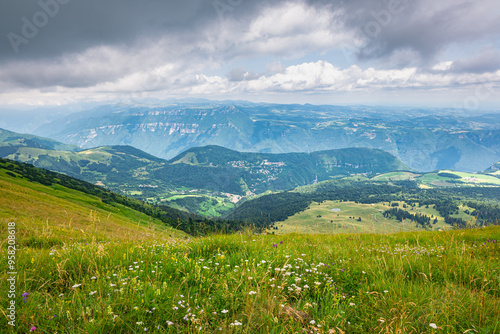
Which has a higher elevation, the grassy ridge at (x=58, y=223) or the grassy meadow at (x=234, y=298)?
the grassy meadow at (x=234, y=298)

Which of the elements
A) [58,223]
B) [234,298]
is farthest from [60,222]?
[234,298]

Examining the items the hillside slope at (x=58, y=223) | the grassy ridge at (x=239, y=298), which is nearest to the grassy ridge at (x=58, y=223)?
the hillside slope at (x=58, y=223)

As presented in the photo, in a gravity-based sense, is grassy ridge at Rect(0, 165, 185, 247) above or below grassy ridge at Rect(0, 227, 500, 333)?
below

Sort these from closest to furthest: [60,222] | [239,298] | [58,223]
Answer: [239,298]
[58,223]
[60,222]

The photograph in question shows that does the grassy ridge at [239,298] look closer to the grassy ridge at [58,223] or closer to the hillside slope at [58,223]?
the grassy ridge at [58,223]

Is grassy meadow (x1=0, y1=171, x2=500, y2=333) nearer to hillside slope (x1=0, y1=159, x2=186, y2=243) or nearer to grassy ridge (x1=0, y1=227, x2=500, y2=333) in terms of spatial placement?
grassy ridge (x1=0, y1=227, x2=500, y2=333)

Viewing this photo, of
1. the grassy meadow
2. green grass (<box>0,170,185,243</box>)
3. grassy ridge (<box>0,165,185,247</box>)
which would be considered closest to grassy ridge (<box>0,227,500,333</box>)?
the grassy meadow

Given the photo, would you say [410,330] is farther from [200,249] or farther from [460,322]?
[200,249]

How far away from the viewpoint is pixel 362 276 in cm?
567

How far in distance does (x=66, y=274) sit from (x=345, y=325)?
567cm

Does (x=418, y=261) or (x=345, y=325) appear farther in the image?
(x=418, y=261)

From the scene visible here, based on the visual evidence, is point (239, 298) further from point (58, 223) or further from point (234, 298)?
point (58, 223)

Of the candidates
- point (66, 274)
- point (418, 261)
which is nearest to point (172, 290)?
point (66, 274)

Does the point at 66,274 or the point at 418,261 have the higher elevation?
the point at 66,274
